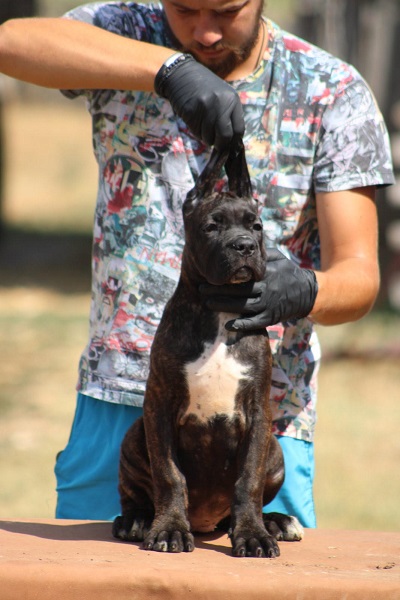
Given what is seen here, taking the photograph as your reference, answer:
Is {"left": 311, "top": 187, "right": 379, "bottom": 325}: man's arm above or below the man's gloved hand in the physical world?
below

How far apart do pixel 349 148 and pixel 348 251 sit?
352 mm

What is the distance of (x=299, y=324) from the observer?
325cm

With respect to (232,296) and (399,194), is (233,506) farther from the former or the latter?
(399,194)

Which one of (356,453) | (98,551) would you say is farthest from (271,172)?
(356,453)

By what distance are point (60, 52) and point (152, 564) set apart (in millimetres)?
1655

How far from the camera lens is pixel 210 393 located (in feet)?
8.59

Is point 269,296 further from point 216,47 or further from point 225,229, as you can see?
point 216,47

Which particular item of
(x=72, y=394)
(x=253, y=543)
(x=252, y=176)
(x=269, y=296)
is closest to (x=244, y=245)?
(x=269, y=296)

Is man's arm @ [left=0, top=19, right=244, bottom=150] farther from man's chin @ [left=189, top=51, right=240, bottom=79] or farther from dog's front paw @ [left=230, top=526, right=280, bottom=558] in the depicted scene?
dog's front paw @ [left=230, top=526, right=280, bottom=558]

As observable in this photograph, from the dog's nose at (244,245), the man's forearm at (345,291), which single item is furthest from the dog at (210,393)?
the man's forearm at (345,291)

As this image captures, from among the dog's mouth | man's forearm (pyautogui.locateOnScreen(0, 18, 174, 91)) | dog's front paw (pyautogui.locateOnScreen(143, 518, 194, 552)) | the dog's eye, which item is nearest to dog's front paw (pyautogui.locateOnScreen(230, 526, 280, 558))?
dog's front paw (pyautogui.locateOnScreen(143, 518, 194, 552))

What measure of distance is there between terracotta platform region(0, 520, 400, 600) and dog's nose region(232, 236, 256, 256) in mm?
813

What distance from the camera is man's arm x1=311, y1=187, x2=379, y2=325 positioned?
302 centimetres

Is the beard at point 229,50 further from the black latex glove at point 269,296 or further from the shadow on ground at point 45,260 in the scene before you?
the shadow on ground at point 45,260
